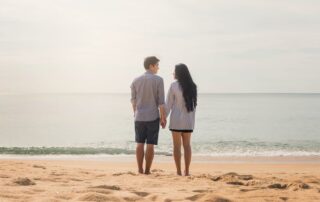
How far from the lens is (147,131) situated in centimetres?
737

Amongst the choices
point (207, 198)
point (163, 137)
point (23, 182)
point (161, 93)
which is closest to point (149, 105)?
point (161, 93)

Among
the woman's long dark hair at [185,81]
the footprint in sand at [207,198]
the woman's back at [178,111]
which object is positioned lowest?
the footprint in sand at [207,198]

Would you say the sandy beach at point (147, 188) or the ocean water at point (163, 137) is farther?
A: the ocean water at point (163, 137)

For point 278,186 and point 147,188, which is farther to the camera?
point 278,186

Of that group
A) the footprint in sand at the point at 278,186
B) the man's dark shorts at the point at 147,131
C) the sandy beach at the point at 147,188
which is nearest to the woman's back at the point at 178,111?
the man's dark shorts at the point at 147,131

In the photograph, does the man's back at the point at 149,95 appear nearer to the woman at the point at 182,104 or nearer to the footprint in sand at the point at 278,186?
the woman at the point at 182,104

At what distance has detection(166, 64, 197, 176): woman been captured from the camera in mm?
7320

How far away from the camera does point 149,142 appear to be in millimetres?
7336

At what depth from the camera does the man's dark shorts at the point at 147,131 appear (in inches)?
288

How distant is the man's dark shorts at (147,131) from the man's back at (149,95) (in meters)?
0.08

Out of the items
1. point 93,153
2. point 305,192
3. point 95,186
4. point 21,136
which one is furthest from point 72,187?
point 21,136

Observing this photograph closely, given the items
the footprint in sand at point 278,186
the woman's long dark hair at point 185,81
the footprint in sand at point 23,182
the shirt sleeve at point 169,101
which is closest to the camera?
the footprint in sand at point 23,182

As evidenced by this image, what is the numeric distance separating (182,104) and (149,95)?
58 cm

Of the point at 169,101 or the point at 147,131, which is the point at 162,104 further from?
the point at 147,131
